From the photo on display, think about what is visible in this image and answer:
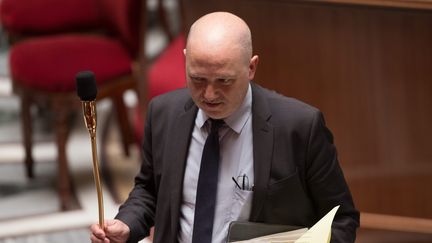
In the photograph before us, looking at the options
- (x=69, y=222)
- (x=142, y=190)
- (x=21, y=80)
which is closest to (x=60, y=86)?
(x=21, y=80)

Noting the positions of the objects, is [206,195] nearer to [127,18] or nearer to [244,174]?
[244,174]

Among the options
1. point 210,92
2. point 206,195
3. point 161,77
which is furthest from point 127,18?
point 210,92

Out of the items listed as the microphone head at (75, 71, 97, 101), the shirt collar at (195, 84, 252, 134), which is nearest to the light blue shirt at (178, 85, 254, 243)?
the shirt collar at (195, 84, 252, 134)

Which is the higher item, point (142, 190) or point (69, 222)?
point (142, 190)

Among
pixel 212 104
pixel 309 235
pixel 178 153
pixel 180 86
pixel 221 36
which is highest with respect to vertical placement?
pixel 221 36

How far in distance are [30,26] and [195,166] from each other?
2.84 m

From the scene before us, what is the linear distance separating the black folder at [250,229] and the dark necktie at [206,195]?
62 millimetres

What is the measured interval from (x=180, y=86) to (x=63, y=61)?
56 centimetres

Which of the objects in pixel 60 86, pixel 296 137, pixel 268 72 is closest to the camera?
pixel 296 137

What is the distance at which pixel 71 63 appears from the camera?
3977 mm

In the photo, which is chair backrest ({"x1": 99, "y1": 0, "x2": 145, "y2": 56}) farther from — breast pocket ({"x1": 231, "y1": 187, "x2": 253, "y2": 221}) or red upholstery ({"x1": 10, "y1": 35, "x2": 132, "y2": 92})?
breast pocket ({"x1": 231, "y1": 187, "x2": 253, "y2": 221})

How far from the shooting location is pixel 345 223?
1.90 m

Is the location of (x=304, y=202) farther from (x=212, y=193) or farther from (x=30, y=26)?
(x=30, y=26)

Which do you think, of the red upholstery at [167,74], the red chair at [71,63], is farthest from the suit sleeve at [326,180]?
the red chair at [71,63]
